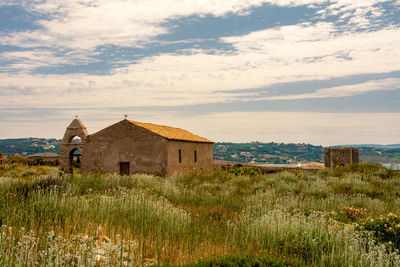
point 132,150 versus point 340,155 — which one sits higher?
point 132,150

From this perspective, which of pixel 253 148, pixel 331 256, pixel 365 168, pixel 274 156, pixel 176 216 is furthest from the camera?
pixel 253 148

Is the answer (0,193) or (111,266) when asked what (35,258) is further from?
(0,193)

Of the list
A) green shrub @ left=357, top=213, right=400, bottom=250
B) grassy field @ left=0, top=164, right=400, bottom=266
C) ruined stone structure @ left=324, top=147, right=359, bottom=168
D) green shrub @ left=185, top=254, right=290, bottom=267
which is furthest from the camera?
ruined stone structure @ left=324, top=147, right=359, bottom=168

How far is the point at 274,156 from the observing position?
364ft

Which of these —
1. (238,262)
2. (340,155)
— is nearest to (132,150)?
(238,262)

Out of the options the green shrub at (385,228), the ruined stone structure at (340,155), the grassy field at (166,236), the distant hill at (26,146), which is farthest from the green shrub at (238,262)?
the distant hill at (26,146)

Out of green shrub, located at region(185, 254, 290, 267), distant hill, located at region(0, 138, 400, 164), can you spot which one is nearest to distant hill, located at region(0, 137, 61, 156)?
distant hill, located at region(0, 138, 400, 164)

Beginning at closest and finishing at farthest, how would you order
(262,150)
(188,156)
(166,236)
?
1. (166,236)
2. (188,156)
3. (262,150)

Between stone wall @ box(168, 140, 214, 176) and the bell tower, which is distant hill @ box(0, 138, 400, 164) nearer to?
stone wall @ box(168, 140, 214, 176)

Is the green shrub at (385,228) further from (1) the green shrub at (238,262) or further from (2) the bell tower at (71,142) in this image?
(2) the bell tower at (71,142)

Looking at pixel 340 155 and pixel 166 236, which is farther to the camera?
pixel 340 155

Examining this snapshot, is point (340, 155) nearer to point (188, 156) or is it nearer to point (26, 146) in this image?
point (188, 156)

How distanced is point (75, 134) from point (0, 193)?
62.0 ft

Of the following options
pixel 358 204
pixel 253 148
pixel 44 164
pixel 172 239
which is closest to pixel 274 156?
pixel 253 148
